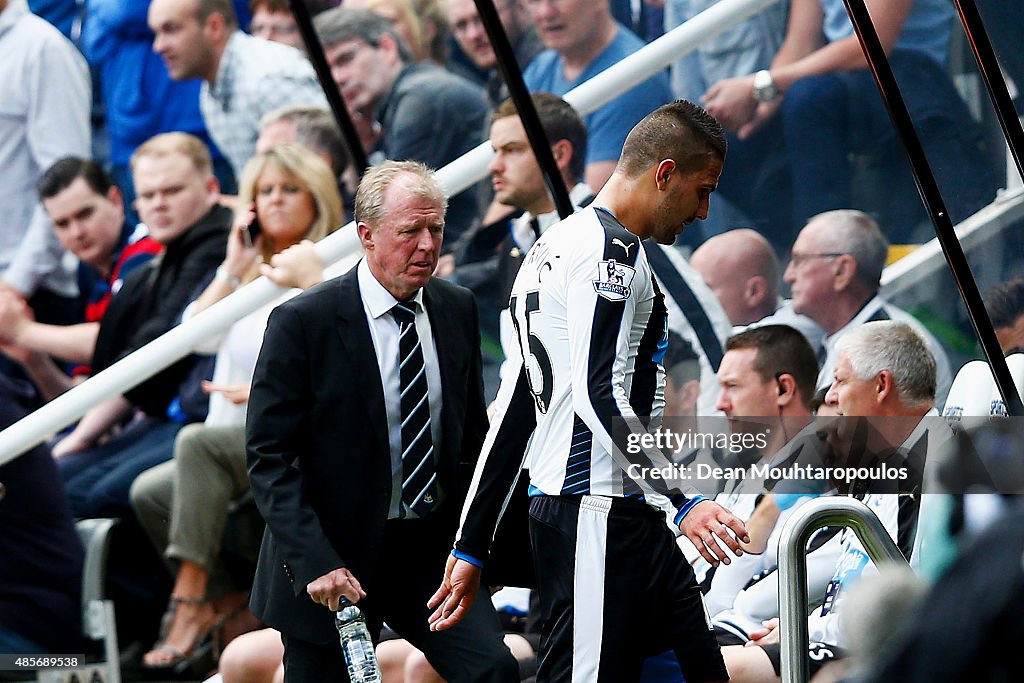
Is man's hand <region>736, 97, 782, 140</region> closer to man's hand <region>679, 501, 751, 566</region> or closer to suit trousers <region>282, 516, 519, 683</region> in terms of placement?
suit trousers <region>282, 516, 519, 683</region>

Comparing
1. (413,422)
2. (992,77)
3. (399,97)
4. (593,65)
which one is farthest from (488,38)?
(413,422)

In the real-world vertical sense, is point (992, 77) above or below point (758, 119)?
above

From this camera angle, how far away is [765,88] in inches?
185

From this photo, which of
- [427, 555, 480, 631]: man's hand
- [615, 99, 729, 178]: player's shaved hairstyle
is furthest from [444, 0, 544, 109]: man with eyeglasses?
[427, 555, 480, 631]: man's hand

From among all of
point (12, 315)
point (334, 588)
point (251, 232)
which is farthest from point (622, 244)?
point (12, 315)

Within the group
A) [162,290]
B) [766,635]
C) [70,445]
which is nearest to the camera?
[766,635]

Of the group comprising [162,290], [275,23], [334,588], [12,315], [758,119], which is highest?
[275,23]

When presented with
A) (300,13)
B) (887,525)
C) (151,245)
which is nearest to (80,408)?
(151,245)

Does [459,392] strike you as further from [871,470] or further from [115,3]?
[115,3]

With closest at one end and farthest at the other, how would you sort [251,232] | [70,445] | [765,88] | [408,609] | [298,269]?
[408,609], [765,88], [298,269], [251,232], [70,445]

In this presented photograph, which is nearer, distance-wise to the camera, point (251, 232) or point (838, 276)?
point (838, 276)

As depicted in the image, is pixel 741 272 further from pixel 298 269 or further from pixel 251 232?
pixel 251 232

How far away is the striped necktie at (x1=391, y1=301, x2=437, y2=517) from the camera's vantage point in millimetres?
3584

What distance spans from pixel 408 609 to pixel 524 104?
1884mm
